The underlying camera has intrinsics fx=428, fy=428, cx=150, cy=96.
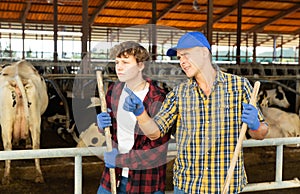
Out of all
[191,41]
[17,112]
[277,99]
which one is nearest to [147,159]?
[191,41]

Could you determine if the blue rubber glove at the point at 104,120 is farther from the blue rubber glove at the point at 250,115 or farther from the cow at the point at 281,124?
the cow at the point at 281,124

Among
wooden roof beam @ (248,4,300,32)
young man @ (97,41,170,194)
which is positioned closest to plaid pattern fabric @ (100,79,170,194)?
young man @ (97,41,170,194)

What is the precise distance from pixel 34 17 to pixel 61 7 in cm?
253

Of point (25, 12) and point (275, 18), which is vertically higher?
point (275, 18)

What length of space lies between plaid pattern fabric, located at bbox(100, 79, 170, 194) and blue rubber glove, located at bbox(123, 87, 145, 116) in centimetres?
14

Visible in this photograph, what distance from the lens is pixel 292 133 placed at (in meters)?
7.32

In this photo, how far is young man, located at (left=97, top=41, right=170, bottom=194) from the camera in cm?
192

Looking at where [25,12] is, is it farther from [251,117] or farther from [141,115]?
[251,117]

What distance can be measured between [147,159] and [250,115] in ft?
1.65

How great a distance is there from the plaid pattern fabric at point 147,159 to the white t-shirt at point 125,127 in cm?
2

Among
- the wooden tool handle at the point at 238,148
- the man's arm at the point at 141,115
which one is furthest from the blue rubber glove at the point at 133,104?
the wooden tool handle at the point at 238,148

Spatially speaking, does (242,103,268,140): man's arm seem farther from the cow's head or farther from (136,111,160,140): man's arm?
the cow's head

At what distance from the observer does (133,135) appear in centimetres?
200

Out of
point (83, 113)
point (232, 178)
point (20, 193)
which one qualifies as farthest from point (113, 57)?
point (20, 193)
